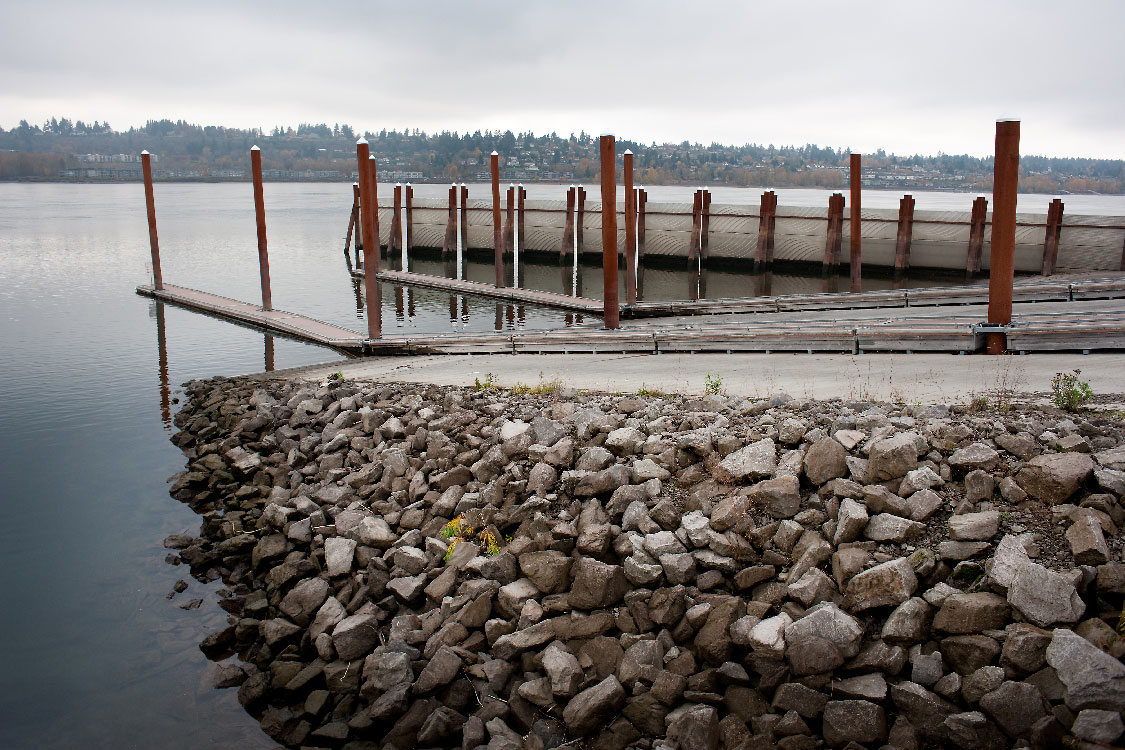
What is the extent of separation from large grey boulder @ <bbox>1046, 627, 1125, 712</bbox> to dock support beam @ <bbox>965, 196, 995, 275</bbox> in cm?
2828

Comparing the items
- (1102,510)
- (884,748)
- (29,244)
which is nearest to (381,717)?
(884,748)

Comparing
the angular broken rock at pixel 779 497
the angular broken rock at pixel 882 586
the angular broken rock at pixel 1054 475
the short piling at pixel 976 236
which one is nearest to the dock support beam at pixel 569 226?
the short piling at pixel 976 236

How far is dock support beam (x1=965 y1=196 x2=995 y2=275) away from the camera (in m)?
29.7

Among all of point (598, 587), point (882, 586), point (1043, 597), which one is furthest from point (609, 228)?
point (1043, 597)

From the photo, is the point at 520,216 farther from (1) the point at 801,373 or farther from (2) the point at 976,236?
(1) the point at 801,373

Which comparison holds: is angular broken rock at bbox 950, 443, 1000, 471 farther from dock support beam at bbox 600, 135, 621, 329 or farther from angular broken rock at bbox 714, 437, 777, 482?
dock support beam at bbox 600, 135, 621, 329

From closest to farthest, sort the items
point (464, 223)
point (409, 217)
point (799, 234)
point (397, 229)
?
point (799, 234) < point (464, 223) < point (397, 229) < point (409, 217)

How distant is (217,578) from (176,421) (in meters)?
6.38

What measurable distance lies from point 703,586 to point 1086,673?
8.15ft

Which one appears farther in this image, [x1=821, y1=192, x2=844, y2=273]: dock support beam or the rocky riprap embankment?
[x1=821, y1=192, x2=844, y2=273]: dock support beam

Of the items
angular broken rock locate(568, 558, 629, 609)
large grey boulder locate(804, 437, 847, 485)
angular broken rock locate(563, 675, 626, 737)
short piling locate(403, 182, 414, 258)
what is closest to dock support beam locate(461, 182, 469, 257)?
short piling locate(403, 182, 414, 258)

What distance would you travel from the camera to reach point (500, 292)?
92.9ft

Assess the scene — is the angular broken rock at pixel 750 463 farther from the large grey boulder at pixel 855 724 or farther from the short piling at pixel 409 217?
the short piling at pixel 409 217

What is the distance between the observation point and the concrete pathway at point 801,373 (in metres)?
9.06
